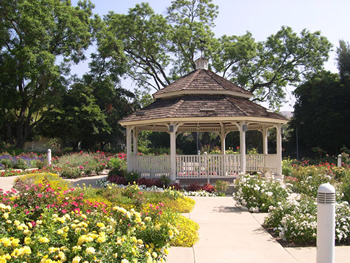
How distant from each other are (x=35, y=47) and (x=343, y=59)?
2827 cm

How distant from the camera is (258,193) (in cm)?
912

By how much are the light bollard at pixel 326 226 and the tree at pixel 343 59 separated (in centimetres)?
2894

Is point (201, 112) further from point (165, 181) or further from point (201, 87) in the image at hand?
point (165, 181)

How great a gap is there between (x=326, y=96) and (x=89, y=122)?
22.0 meters

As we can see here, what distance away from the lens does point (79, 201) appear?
249 inches

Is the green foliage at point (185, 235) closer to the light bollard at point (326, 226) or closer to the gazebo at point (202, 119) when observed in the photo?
the light bollard at point (326, 226)

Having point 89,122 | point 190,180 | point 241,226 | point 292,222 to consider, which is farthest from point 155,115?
point 89,122

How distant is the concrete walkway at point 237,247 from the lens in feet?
17.6

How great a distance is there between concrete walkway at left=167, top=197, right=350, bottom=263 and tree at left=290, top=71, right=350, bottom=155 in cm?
2298

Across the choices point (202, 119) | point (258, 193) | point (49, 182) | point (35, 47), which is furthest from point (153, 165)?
point (35, 47)

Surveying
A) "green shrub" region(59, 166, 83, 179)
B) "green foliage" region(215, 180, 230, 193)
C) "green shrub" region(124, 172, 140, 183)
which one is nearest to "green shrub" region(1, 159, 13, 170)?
"green shrub" region(59, 166, 83, 179)

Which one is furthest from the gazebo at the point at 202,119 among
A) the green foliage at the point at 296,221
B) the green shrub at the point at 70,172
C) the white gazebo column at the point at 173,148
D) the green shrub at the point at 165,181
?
the green foliage at the point at 296,221

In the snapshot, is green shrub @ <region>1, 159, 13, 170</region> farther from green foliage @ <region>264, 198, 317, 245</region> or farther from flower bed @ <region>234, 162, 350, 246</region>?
green foliage @ <region>264, 198, 317, 245</region>

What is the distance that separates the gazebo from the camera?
1327cm
